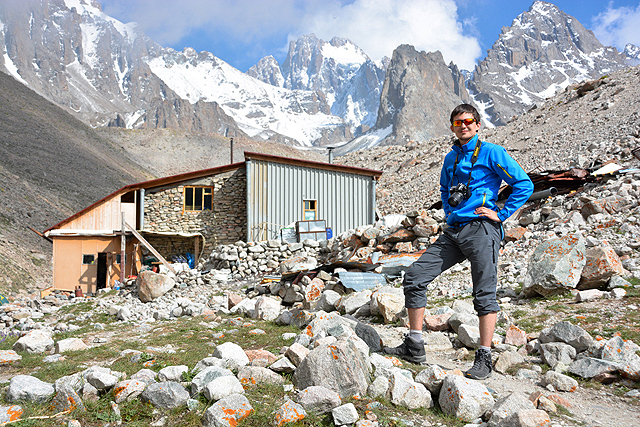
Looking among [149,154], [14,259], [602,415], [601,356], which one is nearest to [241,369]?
[602,415]

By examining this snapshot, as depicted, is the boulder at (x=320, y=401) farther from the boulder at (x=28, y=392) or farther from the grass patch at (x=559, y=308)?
the grass patch at (x=559, y=308)

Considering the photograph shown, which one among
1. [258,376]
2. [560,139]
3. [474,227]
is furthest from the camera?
[560,139]

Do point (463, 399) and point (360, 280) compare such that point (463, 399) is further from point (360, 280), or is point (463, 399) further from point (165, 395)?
point (360, 280)

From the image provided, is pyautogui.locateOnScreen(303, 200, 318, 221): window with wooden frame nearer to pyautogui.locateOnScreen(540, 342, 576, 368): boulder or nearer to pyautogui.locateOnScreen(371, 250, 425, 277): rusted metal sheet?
→ pyautogui.locateOnScreen(371, 250, 425, 277): rusted metal sheet

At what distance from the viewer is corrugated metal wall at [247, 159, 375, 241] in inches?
661

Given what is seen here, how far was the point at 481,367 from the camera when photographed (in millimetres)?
3049

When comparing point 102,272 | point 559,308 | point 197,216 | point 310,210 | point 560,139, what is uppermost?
point 560,139

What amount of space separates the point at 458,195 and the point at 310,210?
47.2 feet

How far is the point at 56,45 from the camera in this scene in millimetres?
192875

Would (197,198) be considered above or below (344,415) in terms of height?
above

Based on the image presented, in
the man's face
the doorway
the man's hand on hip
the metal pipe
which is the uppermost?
the metal pipe

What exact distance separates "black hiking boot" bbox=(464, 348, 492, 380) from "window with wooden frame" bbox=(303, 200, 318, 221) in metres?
14.5

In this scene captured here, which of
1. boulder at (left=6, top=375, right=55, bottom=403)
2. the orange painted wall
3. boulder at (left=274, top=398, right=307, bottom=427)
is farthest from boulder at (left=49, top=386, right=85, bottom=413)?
the orange painted wall

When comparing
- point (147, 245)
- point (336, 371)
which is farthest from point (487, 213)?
point (147, 245)
